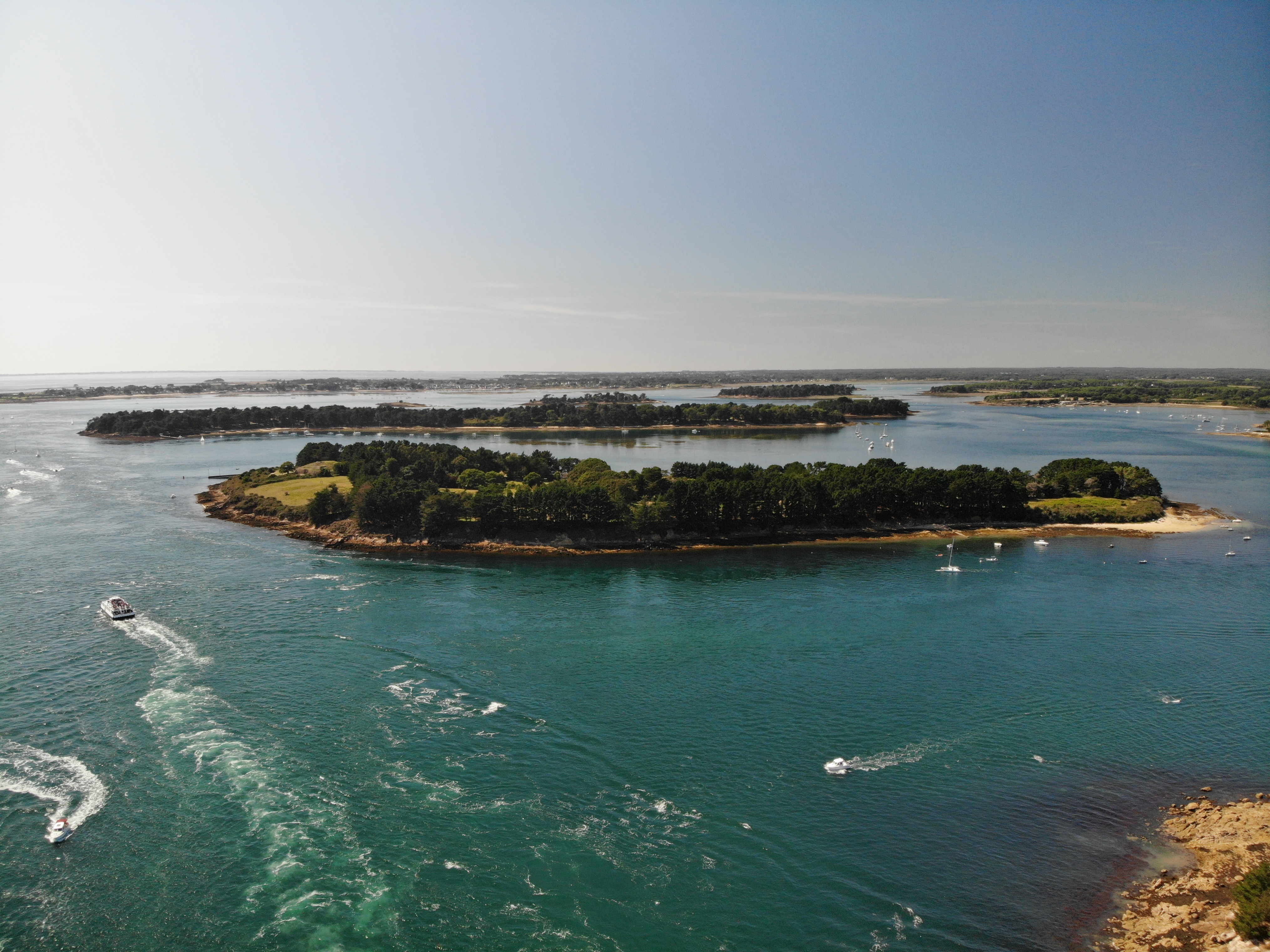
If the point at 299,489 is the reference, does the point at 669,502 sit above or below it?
Result: above

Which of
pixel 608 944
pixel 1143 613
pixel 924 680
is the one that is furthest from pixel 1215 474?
pixel 608 944

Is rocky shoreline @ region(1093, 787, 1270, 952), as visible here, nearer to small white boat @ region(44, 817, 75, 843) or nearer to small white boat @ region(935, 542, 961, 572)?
small white boat @ region(935, 542, 961, 572)

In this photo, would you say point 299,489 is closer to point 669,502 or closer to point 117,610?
point 117,610

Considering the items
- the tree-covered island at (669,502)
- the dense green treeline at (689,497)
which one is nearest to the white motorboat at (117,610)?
the tree-covered island at (669,502)

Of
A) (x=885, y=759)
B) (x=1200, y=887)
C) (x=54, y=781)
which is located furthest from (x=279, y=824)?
(x=1200, y=887)

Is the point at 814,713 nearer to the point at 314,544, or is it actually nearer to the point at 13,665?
the point at 13,665

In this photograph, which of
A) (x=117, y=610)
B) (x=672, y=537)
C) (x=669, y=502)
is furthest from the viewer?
(x=669, y=502)

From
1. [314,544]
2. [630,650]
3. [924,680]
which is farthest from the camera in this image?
[314,544]
